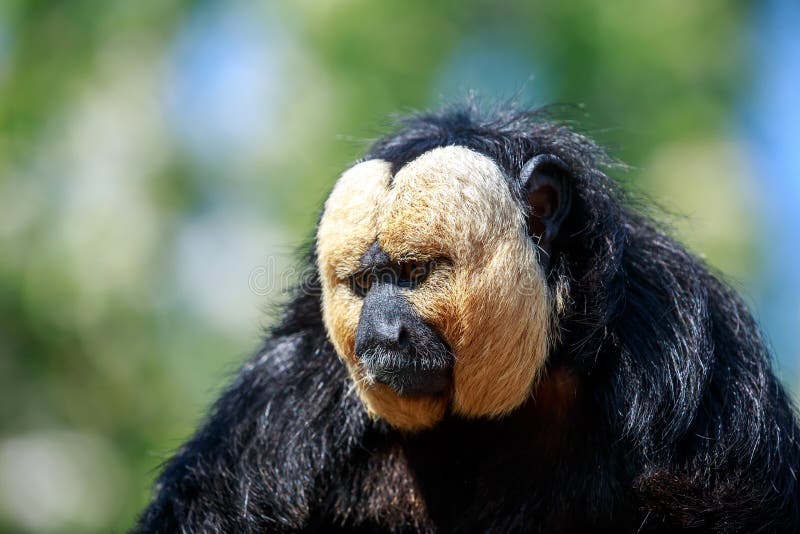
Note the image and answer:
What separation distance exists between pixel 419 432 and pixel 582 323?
990 mm

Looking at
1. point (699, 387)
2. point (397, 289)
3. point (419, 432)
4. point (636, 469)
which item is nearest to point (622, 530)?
point (636, 469)

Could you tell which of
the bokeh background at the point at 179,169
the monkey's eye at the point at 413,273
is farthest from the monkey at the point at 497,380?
the bokeh background at the point at 179,169

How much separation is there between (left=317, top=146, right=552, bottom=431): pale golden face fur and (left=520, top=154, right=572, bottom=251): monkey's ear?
0.46 feet

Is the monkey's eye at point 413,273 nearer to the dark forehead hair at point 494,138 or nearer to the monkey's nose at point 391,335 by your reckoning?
the monkey's nose at point 391,335

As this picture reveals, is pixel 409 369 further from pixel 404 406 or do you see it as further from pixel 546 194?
pixel 546 194

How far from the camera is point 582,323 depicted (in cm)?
446

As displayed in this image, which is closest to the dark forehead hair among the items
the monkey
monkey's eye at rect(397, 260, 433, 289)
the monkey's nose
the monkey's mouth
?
the monkey

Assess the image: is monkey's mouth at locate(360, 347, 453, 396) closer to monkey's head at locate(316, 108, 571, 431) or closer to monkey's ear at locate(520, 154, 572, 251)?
monkey's head at locate(316, 108, 571, 431)

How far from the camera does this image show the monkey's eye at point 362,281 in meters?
4.27

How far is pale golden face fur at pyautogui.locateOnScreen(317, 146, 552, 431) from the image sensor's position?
4.22 metres

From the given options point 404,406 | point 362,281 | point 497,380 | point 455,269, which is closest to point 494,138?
point 455,269

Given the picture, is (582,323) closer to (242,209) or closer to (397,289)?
(397,289)

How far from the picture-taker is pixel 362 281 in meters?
4.31

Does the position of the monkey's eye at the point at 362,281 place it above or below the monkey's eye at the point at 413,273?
below
